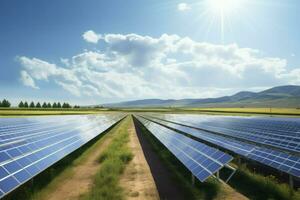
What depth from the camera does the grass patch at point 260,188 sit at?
476 inches

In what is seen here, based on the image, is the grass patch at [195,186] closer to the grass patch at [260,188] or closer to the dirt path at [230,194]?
the dirt path at [230,194]

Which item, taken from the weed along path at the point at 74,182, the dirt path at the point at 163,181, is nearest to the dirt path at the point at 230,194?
the dirt path at the point at 163,181

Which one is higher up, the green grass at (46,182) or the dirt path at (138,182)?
the green grass at (46,182)

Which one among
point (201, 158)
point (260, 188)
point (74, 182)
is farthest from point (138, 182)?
point (260, 188)

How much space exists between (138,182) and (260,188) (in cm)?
642

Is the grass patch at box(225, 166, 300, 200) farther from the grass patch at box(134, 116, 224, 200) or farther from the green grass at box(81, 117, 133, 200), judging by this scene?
the green grass at box(81, 117, 133, 200)

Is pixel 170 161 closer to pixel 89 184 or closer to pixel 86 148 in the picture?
pixel 89 184

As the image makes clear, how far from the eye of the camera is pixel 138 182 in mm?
14359

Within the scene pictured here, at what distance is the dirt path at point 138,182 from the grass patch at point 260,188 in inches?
178

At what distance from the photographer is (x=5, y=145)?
15.8 metres

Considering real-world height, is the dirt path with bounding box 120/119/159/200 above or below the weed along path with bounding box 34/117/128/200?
below

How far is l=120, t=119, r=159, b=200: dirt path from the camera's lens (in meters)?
12.4

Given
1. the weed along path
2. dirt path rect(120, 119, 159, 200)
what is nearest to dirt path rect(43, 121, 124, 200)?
the weed along path

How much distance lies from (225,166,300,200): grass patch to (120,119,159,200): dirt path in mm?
4513
